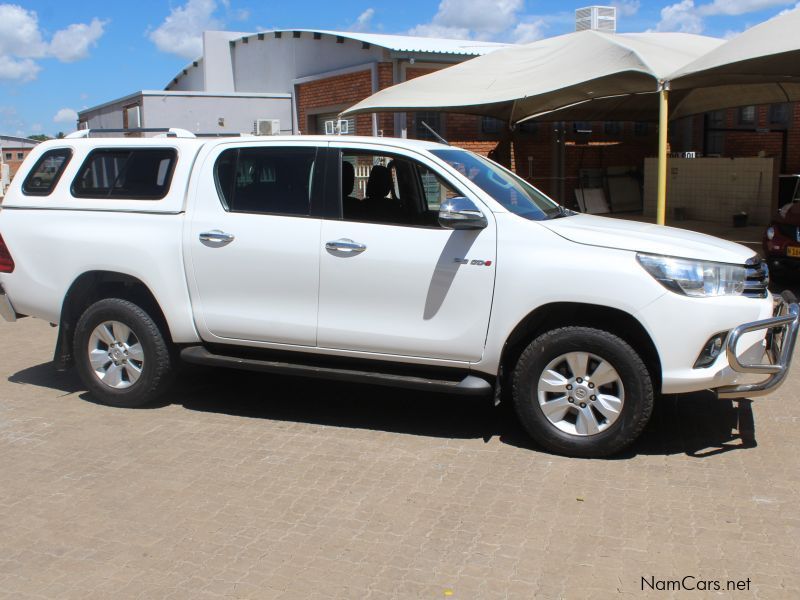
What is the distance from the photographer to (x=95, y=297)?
21.1 feet

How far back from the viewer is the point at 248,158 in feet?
19.4

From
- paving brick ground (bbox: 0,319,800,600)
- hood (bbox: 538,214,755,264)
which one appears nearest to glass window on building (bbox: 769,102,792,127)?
paving brick ground (bbox: 0,319,800,600)

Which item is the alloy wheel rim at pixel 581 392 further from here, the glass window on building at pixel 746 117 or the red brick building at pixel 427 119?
the glass window on building at pixel 746 117

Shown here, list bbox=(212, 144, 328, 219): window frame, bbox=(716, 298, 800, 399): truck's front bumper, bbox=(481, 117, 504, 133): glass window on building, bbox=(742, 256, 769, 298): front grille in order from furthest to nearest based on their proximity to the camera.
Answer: bbox=(481, 117, 504, 133): glass window on building < bbox=(212, 144, 328, 219): window frame < bbox=(742, 256, 769, 298): front grille < bbox=(716, 298, 800, 399): truck's front bumper

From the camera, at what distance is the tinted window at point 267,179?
18.8ft

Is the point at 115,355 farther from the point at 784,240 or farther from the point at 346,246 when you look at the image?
the point at 784,240

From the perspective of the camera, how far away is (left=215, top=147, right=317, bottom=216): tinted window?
5.72 metres

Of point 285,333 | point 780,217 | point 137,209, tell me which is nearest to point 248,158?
point 137,209

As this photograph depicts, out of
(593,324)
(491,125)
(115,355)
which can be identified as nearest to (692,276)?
(593,324)

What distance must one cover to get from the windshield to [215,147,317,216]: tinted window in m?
0.92

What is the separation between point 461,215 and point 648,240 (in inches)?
44.2

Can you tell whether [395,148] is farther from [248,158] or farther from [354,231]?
[248,158]

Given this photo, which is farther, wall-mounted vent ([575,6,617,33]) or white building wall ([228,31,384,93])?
white building wall ([228,31,384,93])

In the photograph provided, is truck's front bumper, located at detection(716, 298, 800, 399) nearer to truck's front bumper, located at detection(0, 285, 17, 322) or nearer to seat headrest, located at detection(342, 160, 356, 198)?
seat headrest, located at detection(342, 160, 356, 198)
